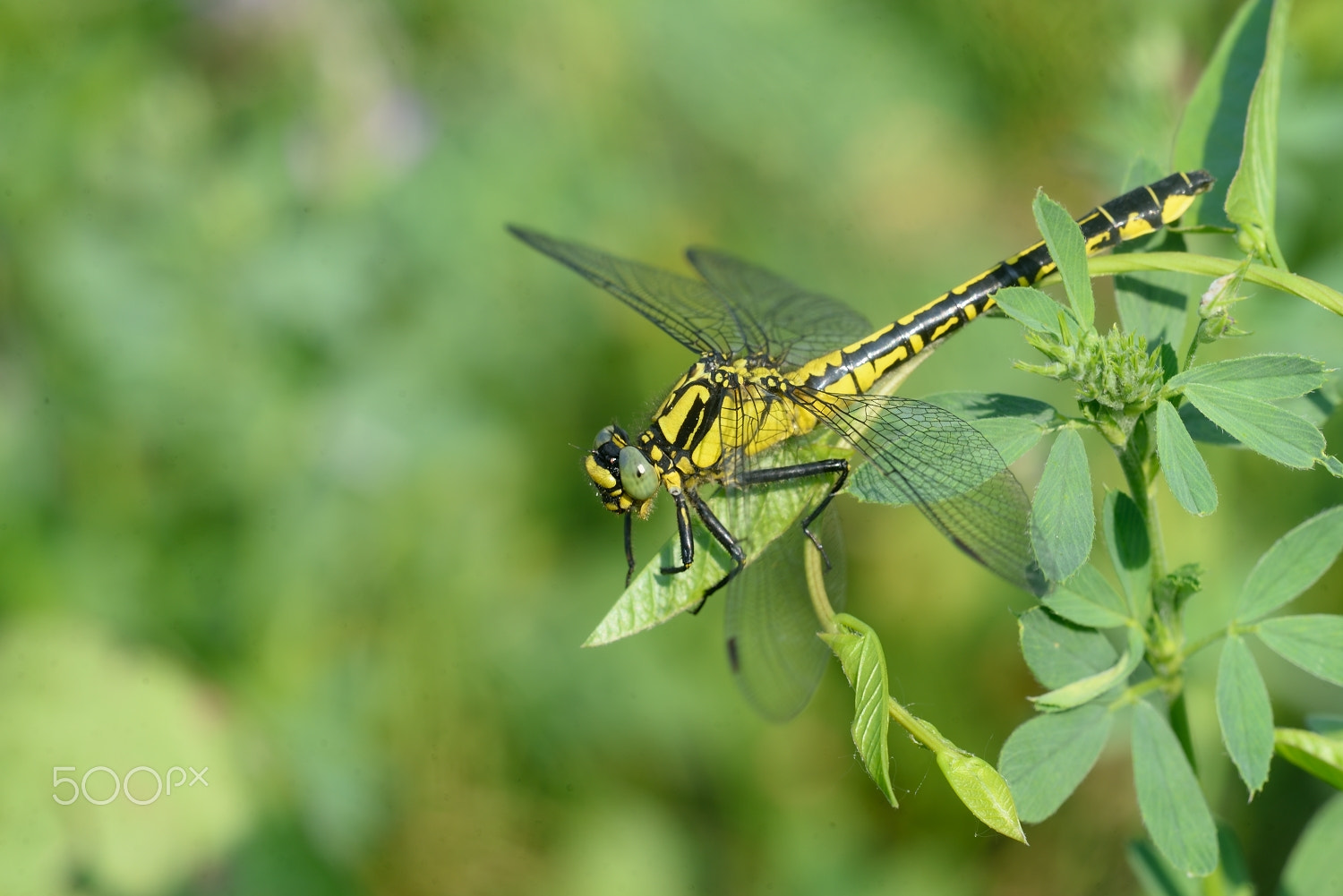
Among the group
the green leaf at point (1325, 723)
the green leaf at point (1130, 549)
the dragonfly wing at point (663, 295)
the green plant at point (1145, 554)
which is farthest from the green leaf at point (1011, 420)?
the dragonfly wing at point (663, 295)

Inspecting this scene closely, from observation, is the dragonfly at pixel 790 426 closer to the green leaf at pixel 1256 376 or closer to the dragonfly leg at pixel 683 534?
the dragonfly leg at pixel 683 534

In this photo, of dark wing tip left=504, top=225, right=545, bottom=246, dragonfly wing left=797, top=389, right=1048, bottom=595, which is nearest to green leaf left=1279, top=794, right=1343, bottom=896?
dragonfly wing left=797, top=389, right=1048, bottom=595

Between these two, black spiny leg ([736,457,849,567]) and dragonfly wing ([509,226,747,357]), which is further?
dragonfly wing ([509,226,747,357])

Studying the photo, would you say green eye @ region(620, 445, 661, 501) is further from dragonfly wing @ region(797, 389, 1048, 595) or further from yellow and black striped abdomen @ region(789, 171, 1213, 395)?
dragonfly wing @ region(797, 389, 1048, 595)

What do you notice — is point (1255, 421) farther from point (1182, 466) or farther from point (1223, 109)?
point (1223, 109)

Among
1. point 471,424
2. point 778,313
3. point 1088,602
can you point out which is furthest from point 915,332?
point 471,424

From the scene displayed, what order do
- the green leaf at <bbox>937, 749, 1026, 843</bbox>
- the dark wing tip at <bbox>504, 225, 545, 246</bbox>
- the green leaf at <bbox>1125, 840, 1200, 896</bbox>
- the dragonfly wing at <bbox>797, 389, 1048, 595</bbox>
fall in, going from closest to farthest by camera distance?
1. the green leaf at <bbox>937, 749, 1026, 843</bbox>
2. the dragonfly wing at <bbox>797, 389, 1048, 595</bbox>
3. the green leaf at <bbox>1125, 840, 1200, 896</bbox>
4. the dark wing tip at <bbox>504, 225, 545, 246</bbox>
